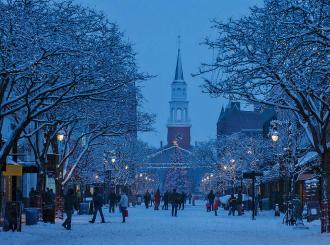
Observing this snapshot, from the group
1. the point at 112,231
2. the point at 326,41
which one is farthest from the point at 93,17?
the point at 326,41

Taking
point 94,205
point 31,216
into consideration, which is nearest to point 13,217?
point 31,216

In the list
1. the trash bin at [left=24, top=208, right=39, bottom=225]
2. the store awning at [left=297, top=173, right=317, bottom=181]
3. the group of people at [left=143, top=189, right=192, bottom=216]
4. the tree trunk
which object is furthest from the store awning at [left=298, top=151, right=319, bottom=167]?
the trash bin at [left=24, top=208, right=39, bottom=225]

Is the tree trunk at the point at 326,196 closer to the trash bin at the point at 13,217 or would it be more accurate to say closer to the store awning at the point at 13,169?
A: the trash bin at the point at 13,217

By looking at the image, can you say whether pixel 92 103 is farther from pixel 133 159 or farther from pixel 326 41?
pixel 133 159

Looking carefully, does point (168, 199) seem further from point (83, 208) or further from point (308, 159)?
point (308, 159)

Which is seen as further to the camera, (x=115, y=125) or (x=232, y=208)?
(x=232, y=208)

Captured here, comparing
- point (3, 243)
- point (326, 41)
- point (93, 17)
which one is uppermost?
point (93, 17)

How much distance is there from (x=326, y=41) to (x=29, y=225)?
58.9ft

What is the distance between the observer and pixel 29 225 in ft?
109

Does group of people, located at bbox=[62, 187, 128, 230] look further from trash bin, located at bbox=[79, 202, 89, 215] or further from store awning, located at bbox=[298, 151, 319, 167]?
store awning, located at bbox=[298, 151, 319, 167]

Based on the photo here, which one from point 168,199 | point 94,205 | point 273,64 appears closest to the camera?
point 273,64

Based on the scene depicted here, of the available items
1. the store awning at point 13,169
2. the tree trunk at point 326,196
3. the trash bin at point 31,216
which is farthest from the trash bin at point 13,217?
the tree trunk at point 326,196

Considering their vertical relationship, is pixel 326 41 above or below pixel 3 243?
above

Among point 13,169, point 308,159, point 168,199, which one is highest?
point 308,159
